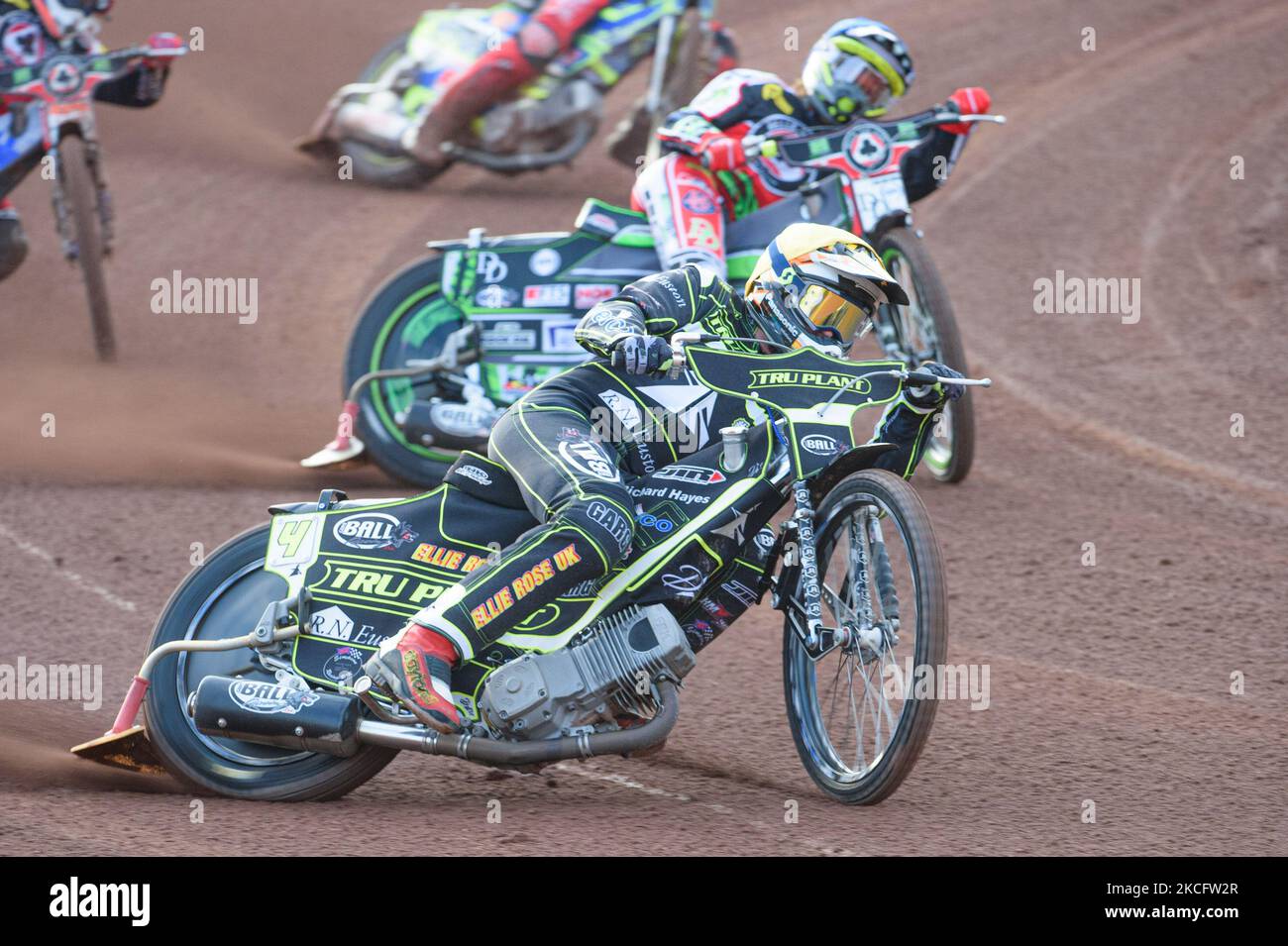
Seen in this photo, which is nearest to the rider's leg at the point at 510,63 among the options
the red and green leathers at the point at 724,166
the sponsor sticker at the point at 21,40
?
the sponsor sticker at the point at 21,40


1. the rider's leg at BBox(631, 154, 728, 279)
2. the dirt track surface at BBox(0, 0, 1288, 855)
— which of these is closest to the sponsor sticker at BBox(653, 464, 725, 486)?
the dirt track surface at BBox(0, 0, 1288, 855)

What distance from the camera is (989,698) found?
599 cm

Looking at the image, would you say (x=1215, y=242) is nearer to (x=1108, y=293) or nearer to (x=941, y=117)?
(x=1108, y=293)

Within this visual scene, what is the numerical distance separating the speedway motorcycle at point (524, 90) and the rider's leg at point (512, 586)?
8.73 m

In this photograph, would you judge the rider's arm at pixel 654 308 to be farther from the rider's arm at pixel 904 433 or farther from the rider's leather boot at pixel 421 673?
the rider's leather boot at pixel 421 673

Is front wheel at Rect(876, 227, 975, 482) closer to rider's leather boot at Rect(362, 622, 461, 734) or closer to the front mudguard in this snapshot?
the front mudguard

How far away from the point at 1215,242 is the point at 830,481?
26.0 ft

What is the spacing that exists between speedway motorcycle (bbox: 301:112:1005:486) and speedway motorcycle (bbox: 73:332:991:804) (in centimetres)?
303

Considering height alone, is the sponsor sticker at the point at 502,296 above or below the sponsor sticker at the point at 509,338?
above

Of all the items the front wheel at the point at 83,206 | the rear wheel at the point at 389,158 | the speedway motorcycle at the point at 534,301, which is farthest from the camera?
the rear wheel at the point at 389,158

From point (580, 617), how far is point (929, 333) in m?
3.64

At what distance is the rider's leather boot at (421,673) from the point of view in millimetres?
4816

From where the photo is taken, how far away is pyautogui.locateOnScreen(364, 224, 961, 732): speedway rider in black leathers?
16.0 ft

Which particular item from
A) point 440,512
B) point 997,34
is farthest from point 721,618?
point 997,34
